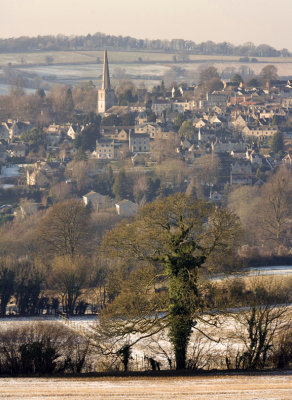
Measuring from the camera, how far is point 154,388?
16.2m

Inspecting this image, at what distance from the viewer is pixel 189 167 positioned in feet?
244

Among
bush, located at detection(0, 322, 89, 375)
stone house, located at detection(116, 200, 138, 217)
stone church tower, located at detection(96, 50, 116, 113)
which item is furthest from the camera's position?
stone church tower, located at detection(96, 50, 116, 113)

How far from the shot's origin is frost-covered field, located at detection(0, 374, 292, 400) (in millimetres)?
15641

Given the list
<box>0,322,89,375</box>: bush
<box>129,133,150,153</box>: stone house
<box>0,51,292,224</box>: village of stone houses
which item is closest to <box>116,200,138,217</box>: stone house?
<box>0,51,292,224</box>: village of stone houses

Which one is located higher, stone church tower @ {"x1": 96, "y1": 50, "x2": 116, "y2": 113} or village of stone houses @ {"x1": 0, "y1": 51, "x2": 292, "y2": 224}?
stone church tower @ {"x1": 96, "y1": 50, "x2": 116, "y2": 113}

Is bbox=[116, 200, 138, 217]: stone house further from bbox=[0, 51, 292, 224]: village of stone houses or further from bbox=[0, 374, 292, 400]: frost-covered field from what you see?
bbox=[0, 374, 292, 400]: frost-covered field

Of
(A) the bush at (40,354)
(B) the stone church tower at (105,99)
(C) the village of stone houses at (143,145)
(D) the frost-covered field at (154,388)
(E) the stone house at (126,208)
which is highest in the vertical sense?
(B) the stone church tower at (105,99)

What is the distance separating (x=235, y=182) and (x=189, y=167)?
16.9 ft

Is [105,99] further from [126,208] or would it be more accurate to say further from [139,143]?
[126,208]

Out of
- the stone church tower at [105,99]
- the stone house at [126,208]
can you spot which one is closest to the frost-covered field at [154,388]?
the stone house at [126,208]

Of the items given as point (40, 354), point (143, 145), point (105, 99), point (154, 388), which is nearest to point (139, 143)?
point (143, 145)

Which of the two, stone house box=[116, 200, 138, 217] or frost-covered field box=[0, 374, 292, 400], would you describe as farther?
stone house box=[116, 200, 138, 217]

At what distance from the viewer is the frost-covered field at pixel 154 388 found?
51.3 ft

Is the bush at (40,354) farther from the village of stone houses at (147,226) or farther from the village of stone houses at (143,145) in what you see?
the village of stone houses at (143,145)
